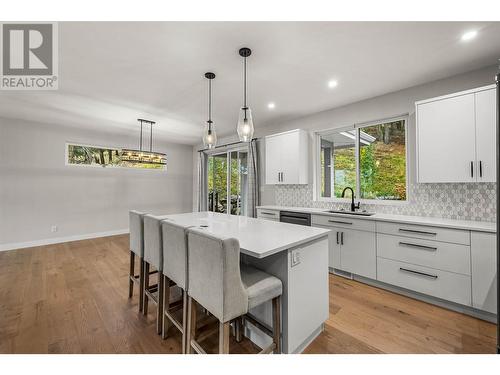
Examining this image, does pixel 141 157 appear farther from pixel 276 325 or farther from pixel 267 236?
pixel 276 325

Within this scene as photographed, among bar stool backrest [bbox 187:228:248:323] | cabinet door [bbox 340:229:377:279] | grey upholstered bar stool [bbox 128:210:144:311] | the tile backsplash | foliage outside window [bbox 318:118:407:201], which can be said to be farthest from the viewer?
foliage outside window [bbox 318:118:407:201]

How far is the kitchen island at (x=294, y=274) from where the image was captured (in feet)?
5.01

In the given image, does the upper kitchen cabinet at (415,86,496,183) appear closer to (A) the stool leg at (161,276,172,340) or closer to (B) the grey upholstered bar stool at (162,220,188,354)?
(B) the grey upholstered bar stool at (162,220,188,354)

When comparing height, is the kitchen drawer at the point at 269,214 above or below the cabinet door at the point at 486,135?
below

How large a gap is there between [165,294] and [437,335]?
235 centimetres

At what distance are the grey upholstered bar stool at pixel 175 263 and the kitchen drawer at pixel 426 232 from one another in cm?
232

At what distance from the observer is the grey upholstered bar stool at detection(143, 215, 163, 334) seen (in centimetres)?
191

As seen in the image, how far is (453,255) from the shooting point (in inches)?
85.1

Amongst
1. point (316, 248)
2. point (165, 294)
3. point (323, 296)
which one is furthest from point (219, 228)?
point (323, 296)

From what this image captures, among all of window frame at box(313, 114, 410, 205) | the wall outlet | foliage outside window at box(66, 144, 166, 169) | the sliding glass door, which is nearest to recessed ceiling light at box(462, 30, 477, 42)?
window frame at box(313, 114, 410, 205)

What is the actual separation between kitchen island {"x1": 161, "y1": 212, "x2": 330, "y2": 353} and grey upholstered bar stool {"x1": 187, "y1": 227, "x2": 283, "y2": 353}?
7 centimetres

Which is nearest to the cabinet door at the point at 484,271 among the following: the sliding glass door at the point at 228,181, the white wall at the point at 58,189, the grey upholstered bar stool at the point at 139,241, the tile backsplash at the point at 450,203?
the tile backsplash at the point at 450,203

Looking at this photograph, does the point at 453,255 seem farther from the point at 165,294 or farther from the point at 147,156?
the point at 147,156

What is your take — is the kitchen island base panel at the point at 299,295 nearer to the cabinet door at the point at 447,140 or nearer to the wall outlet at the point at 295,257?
the wall outlet at the point at 295,257
